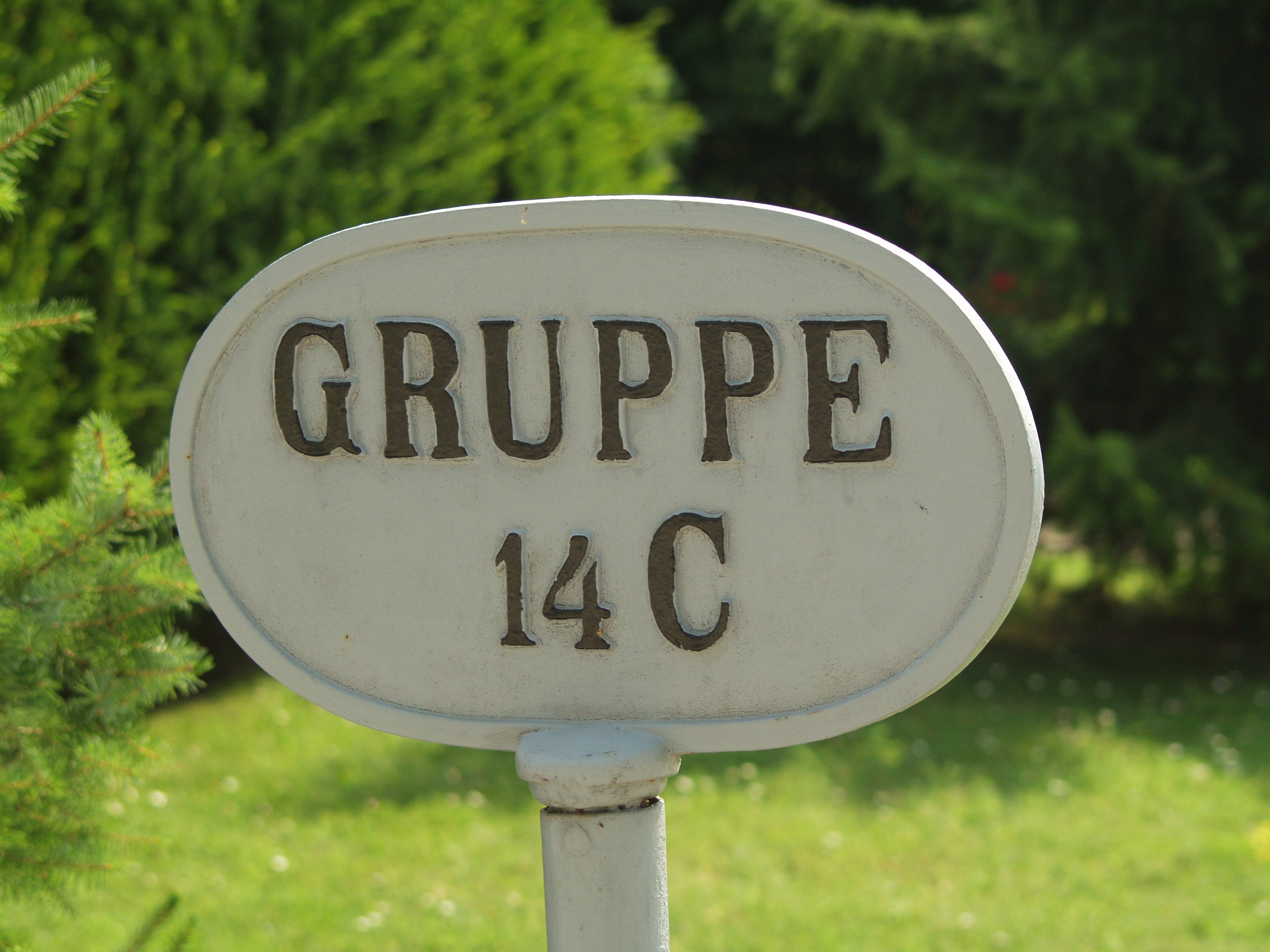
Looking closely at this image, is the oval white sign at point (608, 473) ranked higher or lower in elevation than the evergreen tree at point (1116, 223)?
lower

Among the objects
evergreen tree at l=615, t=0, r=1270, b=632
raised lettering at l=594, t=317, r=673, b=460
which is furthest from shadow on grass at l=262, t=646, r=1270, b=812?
raised lettering at l=594, t=317, r=673, b=460

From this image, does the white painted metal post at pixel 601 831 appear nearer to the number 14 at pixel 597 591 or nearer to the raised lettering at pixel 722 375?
the number 14 at pixel 597 591

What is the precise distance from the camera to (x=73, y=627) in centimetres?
157

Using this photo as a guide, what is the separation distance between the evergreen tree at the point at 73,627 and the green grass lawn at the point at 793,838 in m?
1.06

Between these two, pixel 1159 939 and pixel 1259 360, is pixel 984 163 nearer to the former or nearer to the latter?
pixel 1259 360

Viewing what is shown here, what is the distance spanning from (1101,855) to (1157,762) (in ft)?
3.23

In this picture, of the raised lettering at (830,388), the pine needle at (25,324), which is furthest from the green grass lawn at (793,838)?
the raised lettering at (830,388)

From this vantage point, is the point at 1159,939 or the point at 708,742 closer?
the point at 708,742

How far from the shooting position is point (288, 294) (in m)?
1.21

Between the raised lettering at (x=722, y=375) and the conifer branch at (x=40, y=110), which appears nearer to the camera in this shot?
the raised lettering at (x=722, y=375)

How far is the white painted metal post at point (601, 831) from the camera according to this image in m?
1.18

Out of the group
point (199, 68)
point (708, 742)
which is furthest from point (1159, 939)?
point (199, 68)

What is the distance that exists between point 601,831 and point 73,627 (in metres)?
0.82

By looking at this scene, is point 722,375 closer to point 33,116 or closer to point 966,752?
point 33,116
